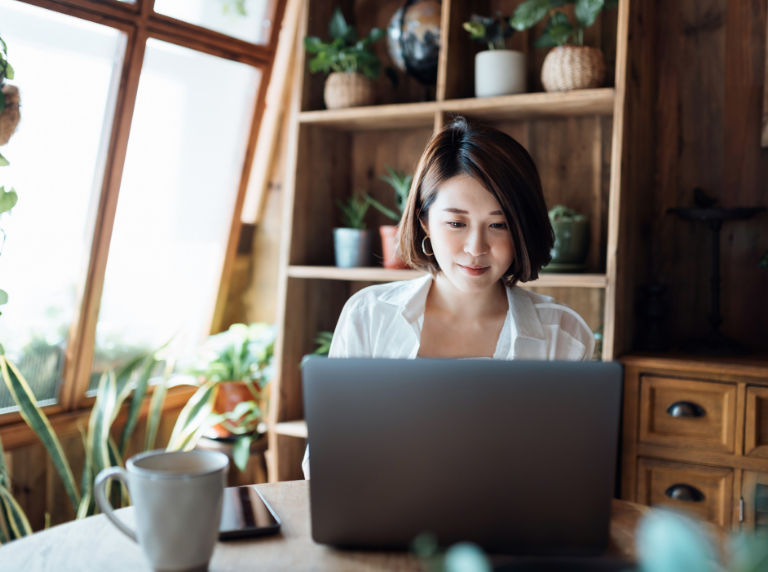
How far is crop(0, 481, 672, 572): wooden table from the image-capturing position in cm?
88

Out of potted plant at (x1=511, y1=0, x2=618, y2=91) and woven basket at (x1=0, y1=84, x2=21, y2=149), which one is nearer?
woven basket at (x1=0, y1=84, x2=21, y2=149)

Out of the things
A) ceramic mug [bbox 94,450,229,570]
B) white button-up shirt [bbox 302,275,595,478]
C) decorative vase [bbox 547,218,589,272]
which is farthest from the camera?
decorative vase [bbox 547,218,589,272]

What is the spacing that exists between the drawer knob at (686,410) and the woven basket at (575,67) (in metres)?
1.00

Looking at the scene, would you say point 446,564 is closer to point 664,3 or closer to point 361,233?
point 361,233

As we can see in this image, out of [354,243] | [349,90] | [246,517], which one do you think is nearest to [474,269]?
[246,517]

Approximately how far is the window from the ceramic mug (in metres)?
1.81

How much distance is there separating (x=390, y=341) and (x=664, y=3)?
165cm

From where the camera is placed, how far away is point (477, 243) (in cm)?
152

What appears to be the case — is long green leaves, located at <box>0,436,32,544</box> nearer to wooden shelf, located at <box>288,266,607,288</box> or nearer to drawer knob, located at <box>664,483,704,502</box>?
wooden shelf, located at <box>288,266,607,288</box>

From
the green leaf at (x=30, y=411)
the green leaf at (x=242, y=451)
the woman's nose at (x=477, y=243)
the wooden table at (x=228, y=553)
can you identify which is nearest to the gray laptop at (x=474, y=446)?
the wooden table at (x=228, y=553)

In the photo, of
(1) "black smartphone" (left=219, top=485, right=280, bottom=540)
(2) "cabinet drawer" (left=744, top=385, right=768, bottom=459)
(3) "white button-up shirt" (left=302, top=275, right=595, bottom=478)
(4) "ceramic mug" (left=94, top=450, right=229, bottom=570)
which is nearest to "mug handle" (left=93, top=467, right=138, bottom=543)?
(4) "ceramic mug" (left=94, top=450, right=229, bottom=570)

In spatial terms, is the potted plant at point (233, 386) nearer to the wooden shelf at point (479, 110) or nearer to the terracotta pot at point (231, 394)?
the terracotta pot at point (231, 394)

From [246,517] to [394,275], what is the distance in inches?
63.0

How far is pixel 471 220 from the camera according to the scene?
5.06 feet
